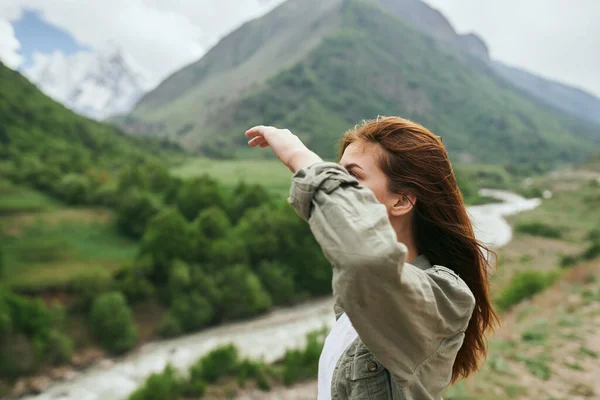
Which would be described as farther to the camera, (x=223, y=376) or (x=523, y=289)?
(x=523, y=289)

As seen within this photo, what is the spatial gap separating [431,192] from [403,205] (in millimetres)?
154

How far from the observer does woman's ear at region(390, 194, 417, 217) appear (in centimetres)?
176

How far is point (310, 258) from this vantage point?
121ft

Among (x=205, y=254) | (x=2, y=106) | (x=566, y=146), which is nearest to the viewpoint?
(x=205, y=254)

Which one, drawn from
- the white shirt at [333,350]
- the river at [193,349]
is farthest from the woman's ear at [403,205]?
the river at [193,349]

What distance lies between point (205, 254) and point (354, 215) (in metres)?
33.2

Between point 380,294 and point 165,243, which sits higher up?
point 165,243

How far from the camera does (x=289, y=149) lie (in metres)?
1.68

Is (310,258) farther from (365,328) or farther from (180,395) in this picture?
(365,328)

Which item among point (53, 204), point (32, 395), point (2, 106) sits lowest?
point (32, 395)

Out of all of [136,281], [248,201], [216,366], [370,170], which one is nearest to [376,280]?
[370,170]

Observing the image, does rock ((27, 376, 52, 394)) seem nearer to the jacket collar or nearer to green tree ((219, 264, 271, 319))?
green tree ((219, 264, 271, 319))

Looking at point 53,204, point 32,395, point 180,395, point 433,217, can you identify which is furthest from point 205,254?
point 433,217

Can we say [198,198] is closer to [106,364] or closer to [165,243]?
[165,243]
